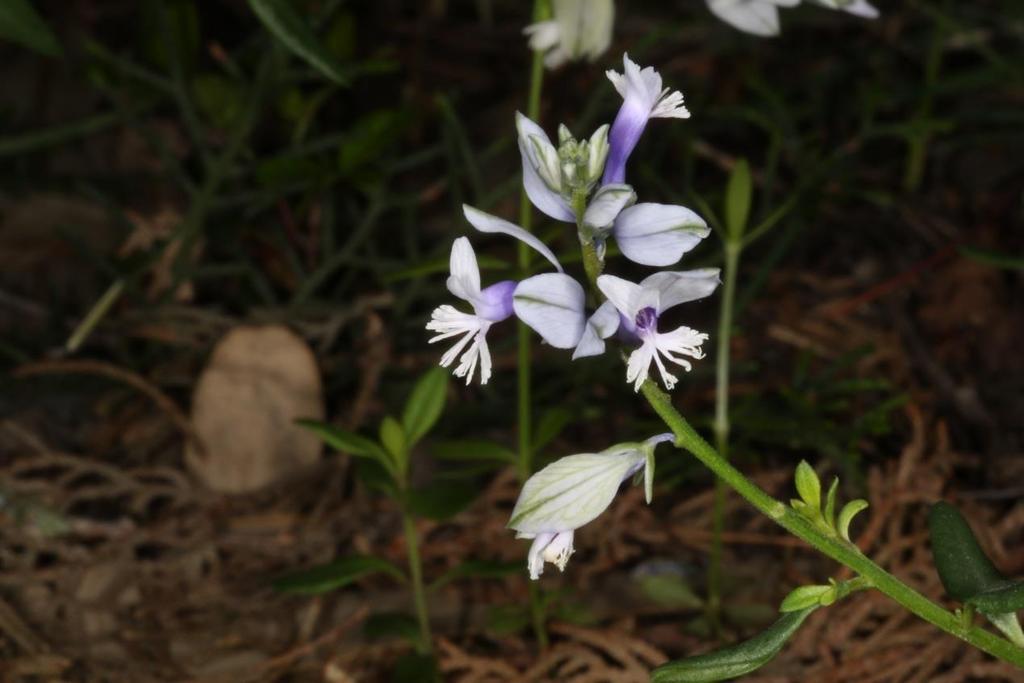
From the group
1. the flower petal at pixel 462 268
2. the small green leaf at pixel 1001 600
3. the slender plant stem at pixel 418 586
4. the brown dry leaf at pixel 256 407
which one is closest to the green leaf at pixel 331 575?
the slender plant stem at pixel 418 586

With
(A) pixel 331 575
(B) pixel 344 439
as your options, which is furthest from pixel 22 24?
(A) pixel 331 575

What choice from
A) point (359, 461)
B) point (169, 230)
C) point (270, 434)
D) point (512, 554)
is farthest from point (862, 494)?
point (169, 230)

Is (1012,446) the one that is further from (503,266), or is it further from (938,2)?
(938,2)

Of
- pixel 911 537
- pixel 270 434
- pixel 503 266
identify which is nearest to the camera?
pixel 503 266

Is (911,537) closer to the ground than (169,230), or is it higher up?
closer to the ground

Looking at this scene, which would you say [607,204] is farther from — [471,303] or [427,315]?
[427,315]

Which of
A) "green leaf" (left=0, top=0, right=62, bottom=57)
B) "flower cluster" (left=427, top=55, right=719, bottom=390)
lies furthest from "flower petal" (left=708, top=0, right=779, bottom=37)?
"green leaf" (left=0, top=0, right=62, bottom=57)

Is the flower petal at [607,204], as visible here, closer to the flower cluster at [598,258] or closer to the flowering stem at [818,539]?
the flower cluster at [598,258]
